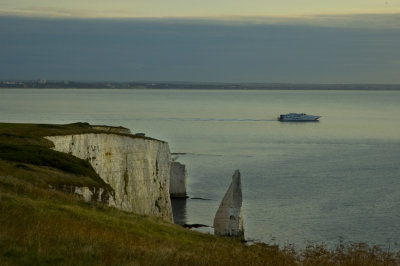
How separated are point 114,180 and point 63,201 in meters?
16.5

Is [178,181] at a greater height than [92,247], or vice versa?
[178,181]

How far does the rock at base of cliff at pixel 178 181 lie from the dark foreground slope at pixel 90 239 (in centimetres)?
2950

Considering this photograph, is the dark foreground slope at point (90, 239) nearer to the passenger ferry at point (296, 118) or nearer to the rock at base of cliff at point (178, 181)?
the rock at base of cliff at point (178, 181)

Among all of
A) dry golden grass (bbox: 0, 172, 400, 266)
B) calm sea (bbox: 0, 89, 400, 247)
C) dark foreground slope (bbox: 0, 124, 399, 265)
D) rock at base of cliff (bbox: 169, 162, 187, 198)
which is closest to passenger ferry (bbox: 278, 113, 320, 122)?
calm sea (bbox: 0, 89, 400, 247)

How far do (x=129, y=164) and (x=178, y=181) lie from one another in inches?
737

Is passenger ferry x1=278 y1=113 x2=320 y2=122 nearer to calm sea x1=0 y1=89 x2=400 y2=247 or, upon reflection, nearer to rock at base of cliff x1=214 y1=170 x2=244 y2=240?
calm sea x1=0 y1=89 x2=400 y2=247

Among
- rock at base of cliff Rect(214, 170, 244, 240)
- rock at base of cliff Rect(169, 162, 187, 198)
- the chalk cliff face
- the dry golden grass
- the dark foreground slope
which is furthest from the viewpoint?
rock at base of cliff Rect(169, 162, 187, 198)

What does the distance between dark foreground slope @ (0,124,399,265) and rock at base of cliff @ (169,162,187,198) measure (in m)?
29.5

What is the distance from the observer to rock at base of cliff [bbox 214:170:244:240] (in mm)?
39656

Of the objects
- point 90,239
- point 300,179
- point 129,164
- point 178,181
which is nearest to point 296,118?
point 300,179

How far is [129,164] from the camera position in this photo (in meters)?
39.9

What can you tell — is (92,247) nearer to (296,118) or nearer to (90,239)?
(90,239)

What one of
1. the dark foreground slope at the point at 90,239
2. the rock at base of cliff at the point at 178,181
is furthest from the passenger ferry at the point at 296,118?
the dark foreground slope at the point at 90,239

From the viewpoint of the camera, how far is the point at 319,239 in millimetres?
40250
